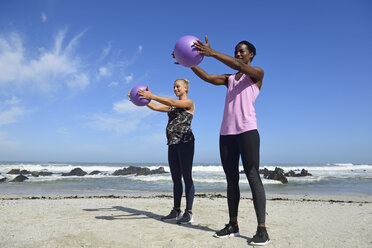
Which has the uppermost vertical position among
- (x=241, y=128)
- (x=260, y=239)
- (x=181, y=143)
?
(x=241, y=128)

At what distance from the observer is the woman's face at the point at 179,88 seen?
166 inches

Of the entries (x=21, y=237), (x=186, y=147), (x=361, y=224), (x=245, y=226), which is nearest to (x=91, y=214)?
(x=21, y=237)

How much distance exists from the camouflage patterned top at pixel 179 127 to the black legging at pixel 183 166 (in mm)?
82

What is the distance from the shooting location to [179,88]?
4223 millimetres

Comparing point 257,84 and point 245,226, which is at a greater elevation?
point 257,84

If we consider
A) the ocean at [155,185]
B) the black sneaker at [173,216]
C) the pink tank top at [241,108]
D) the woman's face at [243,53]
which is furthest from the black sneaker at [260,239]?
the ocean at [155,185]

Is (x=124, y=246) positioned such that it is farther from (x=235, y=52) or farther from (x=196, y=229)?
(x=235, y=52)

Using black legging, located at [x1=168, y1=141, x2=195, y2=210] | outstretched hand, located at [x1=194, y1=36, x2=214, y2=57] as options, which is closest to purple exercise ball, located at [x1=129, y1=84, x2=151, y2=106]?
black legging, located at [x1=168, y1=141, x2=195, y2=210]

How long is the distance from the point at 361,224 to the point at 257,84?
290 cm

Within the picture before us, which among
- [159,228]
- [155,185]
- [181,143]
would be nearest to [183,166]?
Result: [181,143]

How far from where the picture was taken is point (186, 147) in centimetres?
400

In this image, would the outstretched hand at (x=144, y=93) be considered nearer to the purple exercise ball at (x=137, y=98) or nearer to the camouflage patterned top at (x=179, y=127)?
the purple exercise ball at (x=137, y=98)

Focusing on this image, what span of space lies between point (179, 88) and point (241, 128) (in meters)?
1.57

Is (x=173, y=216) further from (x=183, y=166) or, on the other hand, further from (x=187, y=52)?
(x=187, y=52)
